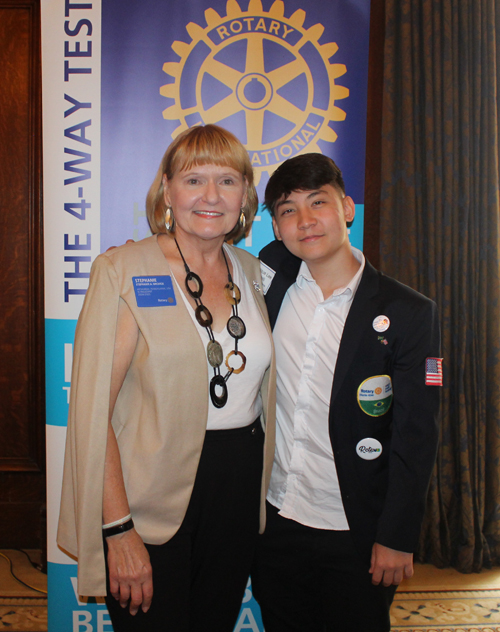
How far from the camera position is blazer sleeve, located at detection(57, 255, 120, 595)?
1193mm

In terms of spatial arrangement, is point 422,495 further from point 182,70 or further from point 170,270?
point 182,70

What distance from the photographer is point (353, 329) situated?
141 centimetres

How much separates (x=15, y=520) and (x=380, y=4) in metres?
4.03

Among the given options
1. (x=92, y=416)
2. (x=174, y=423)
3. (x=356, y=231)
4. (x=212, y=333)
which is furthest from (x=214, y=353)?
(x=356, y=231)

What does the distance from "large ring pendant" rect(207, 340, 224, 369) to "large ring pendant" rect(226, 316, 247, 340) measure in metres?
0.07

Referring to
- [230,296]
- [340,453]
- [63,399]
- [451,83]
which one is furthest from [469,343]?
[63,399]

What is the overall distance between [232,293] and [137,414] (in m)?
0.48

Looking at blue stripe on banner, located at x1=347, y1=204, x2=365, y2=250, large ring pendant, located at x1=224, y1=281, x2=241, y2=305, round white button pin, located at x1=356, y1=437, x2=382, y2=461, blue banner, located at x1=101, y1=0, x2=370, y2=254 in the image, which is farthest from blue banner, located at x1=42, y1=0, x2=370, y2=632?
round white button pin, located at x1=356, y1=437, x2=382, y2=461

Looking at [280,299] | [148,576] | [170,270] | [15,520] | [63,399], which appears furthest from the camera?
[15,520]

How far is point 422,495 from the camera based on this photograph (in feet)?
4.61

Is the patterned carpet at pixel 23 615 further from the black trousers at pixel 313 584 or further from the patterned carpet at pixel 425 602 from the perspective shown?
the black trousers at pixel 313 584

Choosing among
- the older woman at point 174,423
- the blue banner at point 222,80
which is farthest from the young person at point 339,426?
the blue banner at point 222,80

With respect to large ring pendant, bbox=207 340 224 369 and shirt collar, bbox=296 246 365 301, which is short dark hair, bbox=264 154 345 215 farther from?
large ring pendant, bbox=207 340 224 369

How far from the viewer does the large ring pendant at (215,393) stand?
50.7 inches
